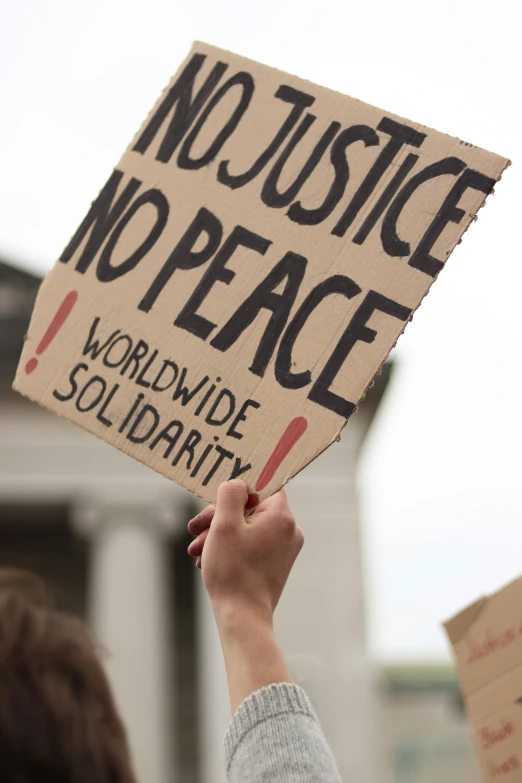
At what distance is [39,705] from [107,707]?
109 mm

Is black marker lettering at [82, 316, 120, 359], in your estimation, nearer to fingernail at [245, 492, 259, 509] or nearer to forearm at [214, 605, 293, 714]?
fingernail at [245, 492, 259, 509]

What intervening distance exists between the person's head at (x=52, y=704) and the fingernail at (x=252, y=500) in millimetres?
357

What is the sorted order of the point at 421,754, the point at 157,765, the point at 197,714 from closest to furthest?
the point at 157,765 → the point at 197,714 → the point at 421,754

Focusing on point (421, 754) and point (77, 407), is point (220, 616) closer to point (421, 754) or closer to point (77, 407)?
point (77, 407)

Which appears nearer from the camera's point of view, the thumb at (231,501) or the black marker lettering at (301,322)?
the thumb at (231,501)

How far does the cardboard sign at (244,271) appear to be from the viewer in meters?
1.90

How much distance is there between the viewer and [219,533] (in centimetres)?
164

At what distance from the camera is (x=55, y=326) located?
7.06 ft

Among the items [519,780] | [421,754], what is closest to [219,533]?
[519,780]

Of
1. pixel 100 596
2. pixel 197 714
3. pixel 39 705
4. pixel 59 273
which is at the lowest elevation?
pixel 197 714

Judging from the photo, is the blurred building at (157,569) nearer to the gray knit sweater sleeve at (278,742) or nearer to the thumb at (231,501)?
the thumb at (231,501)

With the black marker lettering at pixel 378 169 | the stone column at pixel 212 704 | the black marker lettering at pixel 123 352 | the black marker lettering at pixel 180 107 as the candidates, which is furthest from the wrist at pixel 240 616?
the stone column at pixel 212 704

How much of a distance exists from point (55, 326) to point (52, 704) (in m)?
0.90

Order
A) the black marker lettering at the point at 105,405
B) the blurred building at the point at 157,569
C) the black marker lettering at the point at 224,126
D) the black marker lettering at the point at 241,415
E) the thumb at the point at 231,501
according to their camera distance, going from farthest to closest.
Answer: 1. the blurred building at the point at 157,569
2. the black marker lettering at the point at 224,126
3. the black marker lettering at the point at 105,405
4. the black marker lettering at the point at 241,415
5. the thumb at the point at 231,501
